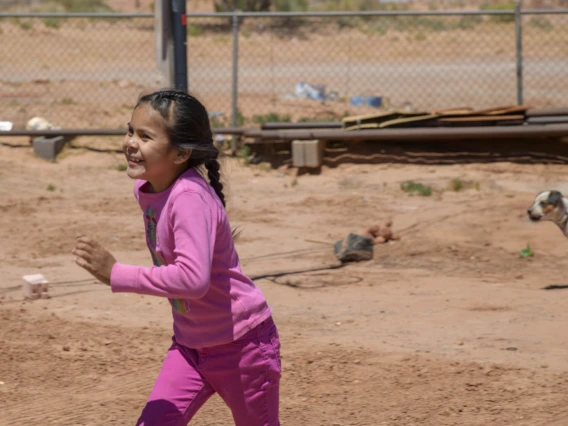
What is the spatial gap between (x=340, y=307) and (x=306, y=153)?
5347mm

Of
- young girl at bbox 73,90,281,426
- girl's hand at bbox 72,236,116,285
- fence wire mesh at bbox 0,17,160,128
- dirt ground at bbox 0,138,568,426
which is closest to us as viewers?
girl's hand at bbox 72,236,116,285

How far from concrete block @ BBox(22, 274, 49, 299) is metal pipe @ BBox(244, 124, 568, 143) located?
219 inches

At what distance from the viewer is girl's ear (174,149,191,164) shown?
3027 mm

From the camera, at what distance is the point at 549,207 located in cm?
743

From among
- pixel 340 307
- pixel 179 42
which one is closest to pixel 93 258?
pixel 340 307

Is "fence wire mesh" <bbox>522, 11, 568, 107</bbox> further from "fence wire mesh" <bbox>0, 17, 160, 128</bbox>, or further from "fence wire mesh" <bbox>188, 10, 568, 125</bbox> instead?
"fence wire mesh" <bbox>0, 17, 160, 128</bbox>

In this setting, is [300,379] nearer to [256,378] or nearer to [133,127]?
[256,378]

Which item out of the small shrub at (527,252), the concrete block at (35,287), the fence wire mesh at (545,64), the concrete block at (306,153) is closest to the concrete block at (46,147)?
the concrete block at (306,153)

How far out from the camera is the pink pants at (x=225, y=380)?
3074 mm

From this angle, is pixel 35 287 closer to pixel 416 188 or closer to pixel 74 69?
pixel 416 188

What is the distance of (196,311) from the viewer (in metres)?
3.04

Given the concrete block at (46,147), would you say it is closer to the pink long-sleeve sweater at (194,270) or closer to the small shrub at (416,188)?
the small shrub at (416,188)

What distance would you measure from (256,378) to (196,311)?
0.30 metres

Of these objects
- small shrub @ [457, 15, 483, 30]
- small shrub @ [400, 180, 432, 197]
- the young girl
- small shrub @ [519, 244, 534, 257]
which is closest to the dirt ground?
small shrub @ [519, 244, 534, 257]
